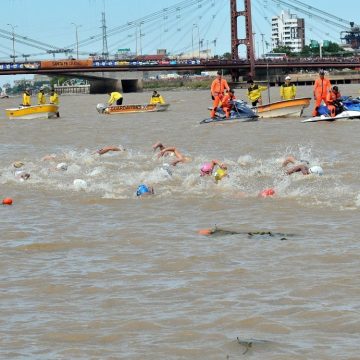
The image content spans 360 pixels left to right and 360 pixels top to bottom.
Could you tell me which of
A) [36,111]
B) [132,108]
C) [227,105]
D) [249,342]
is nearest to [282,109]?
[227,105]

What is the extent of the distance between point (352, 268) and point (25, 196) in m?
7.93

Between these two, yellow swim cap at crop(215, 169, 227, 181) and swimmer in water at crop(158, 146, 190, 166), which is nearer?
yellow swim cap at crop(215, 169, 227, 181)

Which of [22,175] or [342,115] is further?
[342,115]

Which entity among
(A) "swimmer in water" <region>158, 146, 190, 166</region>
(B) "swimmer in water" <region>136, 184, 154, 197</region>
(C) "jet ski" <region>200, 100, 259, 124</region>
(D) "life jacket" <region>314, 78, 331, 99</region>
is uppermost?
(D) "life jacket" <region>314, 78, 331, 99</region>

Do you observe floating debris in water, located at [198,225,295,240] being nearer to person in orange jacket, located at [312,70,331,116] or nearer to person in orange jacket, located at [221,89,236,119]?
person in orange jacket, located at [312,70,331,116]

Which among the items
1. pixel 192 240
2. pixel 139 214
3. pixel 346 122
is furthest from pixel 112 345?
pixel 346 122

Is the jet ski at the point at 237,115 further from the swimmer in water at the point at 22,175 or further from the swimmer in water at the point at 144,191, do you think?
the swimmer in water at the point at 144,191

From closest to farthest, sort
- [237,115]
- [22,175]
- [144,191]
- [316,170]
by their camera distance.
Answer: [144,191] < [316,170] < [22,175] < [237,115]

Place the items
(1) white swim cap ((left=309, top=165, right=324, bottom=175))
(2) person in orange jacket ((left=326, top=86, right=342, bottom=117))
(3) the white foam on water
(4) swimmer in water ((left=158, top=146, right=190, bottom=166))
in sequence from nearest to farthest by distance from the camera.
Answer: (3) the white foam on water, (1) white swim cap ((left=309, top=165, right=324, bottom=175)), (4) swimmer in water ((left=158, top=146, right=190, bottom=166)), (2) person in orange jacket ((left=326, top=86, right=342, bottom=117))

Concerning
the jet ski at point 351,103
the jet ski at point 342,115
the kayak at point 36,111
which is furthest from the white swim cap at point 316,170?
the kayak at point 36,111

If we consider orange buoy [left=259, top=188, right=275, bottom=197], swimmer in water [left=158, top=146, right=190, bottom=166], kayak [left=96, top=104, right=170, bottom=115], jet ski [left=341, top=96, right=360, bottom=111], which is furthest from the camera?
kayak [left=96, top=104, right=170, bottom=115]

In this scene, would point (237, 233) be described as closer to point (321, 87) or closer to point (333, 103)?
point (321, 87)

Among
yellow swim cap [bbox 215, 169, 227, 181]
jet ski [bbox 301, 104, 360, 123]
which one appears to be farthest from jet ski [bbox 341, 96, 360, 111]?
yellow swim cap [bbox 215, 169, 227, 181]

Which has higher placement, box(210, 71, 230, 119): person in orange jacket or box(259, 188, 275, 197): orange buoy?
box(210, 71, 230, 119): person in orange jacket
